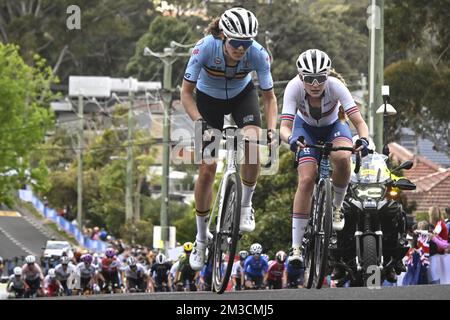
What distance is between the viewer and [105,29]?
75.4 m

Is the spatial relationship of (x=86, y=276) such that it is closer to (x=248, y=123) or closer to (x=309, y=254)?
(x=309, y=254)

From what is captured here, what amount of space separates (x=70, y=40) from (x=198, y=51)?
66.1 m

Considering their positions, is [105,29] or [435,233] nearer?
[435,233]

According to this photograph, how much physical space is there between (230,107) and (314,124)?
106 cm

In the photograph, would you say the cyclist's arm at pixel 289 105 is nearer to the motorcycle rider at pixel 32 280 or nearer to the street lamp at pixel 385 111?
the street lamp at pixel 385 111

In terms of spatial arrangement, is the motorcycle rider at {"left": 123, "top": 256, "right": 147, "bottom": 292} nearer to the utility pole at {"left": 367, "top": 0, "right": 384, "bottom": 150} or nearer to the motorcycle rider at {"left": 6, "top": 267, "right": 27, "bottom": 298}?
the motorcycle rider at {"left": 6, "top": 267, "right": 27, "bottom": 298}

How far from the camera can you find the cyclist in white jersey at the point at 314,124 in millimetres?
12820

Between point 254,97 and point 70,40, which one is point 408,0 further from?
point 70,40

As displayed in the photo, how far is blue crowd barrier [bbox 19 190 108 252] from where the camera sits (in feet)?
180

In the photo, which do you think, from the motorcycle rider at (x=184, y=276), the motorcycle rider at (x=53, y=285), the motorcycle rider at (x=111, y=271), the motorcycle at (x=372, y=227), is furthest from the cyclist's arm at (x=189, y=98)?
the motorcycle rider at (x=53, y=285)

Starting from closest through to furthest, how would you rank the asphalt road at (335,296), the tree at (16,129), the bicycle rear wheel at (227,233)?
the asphalt road at (335,296)
the bicycle rear wheel at (227,233)
the tree at (16,129)

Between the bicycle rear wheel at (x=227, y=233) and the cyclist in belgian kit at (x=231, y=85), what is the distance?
6.0 inches
